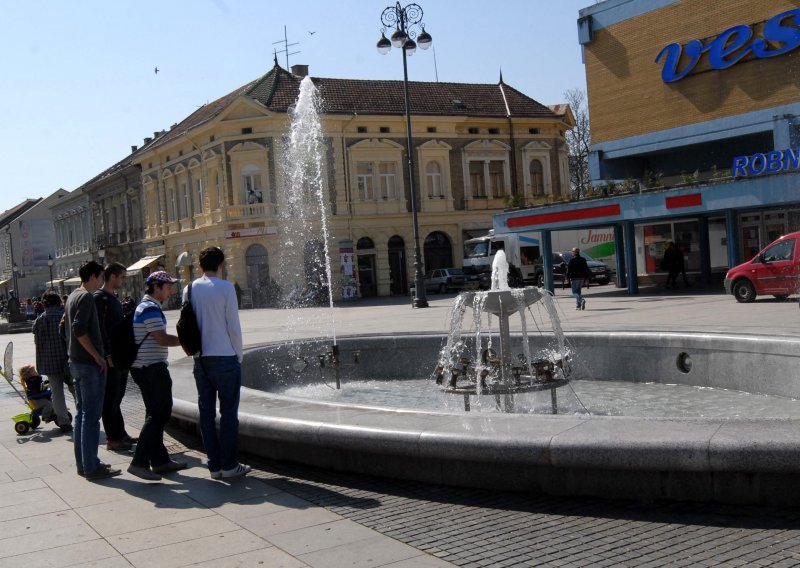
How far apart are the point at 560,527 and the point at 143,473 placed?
354cm

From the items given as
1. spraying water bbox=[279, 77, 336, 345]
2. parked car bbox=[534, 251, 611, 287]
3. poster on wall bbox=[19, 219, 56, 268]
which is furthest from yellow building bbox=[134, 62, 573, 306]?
poster on wall bbox=[19, 219, 56, 268]

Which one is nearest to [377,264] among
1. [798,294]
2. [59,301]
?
[798,294]

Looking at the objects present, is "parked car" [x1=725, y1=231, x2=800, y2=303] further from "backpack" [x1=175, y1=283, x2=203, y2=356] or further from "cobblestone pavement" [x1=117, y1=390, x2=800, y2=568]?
"backpack" [x1=175, y1=283, x2=203, y2=356]

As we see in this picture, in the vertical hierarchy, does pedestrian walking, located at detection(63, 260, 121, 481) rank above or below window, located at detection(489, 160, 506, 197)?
below

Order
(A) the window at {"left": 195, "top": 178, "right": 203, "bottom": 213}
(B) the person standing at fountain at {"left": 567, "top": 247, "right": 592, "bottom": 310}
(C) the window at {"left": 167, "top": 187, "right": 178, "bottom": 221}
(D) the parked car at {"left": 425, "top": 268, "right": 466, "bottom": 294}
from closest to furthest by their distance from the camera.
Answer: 1. (B) the person standing at fountain at {"left": 567, "top": 247, "right": 592, "bottom": 310}
2. (D) the parked car at {"left": 425, "top": 268, "right": 466, "bottom": 294}
3. (A) the window at {"left": 195, "top": 178, "right": 203, "bottom": 213}
4. (C) the window at {"left": 167, "top": 187, "right": 178, "bottom": 221}

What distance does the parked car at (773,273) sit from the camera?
21453mm

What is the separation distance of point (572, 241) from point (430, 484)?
1716 inches

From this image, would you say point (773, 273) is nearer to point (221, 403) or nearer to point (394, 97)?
point (221, 403)

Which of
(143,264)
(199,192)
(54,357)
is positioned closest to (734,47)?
(54,357)

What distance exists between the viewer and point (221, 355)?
22.3ft

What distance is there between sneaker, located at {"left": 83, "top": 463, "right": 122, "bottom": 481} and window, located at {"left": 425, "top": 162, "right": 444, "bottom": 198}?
44738mm

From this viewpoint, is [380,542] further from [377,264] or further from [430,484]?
[377,264]

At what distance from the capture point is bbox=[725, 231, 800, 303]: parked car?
2145 cm

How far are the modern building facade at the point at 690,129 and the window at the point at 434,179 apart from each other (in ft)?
50.6
